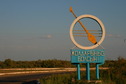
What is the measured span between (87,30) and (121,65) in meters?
4.50

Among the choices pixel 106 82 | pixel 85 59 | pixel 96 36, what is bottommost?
pixel 106 82

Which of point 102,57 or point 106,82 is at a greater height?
point 102,57

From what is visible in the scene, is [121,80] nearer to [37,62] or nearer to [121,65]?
[121,65]

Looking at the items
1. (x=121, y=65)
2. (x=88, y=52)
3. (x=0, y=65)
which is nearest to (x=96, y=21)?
(x=88, y=52)

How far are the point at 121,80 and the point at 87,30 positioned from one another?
4423 millimetres

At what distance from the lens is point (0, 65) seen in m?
64.1

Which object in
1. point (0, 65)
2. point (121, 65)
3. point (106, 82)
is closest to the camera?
point (106, 82)

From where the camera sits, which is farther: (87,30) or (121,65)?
(121,65)

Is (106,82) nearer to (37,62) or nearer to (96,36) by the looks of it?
(96,36)

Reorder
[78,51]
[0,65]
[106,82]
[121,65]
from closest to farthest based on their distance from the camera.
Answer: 1. [106,82]
2. [78,51]
3. [121,65]
4. [0,65]

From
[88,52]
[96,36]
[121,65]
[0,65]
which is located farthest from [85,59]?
[0,65]

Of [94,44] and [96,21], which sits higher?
[96,21]

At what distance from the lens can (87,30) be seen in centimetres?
2156

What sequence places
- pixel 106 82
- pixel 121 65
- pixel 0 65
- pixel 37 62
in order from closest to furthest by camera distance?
pixel 106 82, pixel 121 65, pixel 0 65, pixel 37 62
